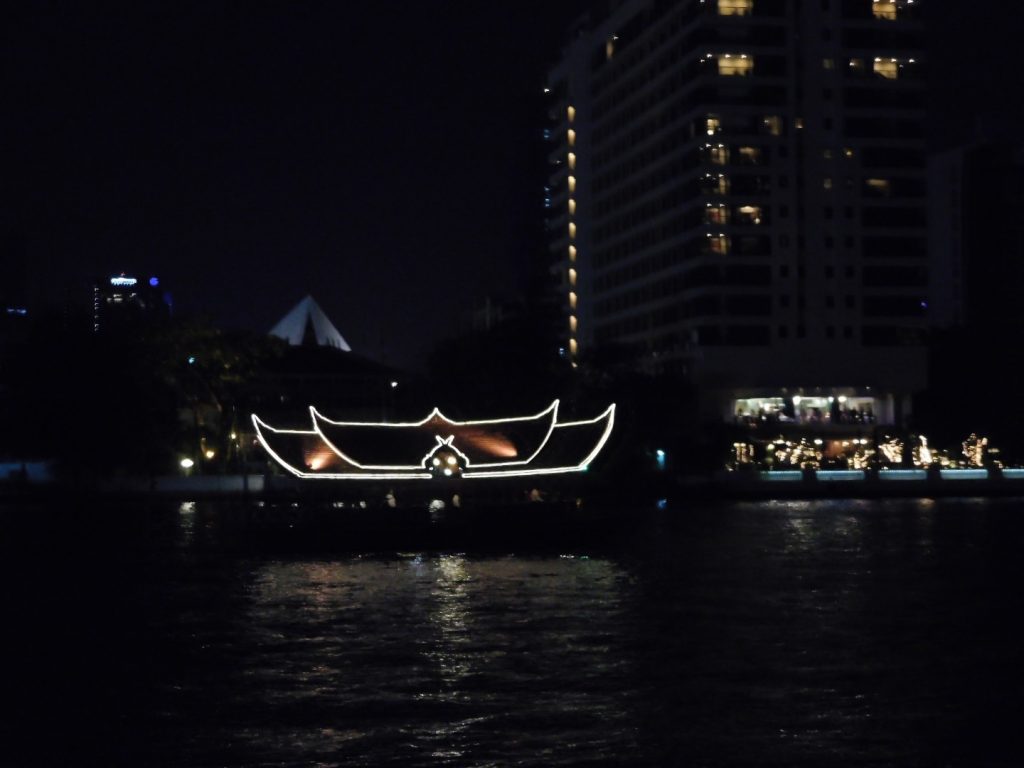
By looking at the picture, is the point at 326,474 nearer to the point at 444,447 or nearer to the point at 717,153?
the point at 444,447

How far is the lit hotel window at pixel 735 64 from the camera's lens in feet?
325

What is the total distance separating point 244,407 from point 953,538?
4947cm

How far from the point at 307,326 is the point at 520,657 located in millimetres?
149508

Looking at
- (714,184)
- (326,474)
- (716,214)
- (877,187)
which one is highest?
(714,184)

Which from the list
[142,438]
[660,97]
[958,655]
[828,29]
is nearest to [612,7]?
[660,97]

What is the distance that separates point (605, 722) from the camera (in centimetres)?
1902

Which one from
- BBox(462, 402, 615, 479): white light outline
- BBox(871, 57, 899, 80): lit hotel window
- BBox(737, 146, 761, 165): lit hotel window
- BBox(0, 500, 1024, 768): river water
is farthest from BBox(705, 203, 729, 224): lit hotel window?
BBox(0, 500, 1024, 768): river water

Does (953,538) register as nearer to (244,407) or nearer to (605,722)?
(605,722)

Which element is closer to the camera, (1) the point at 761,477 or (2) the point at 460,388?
(1) the point at 761,477

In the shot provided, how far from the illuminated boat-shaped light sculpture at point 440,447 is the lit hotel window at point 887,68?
5349 centimetres

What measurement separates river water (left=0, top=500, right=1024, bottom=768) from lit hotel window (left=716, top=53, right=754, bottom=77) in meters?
57.1

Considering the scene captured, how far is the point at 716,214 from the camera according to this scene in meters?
100

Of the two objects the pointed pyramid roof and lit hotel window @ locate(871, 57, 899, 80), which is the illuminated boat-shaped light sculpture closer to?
lit hotel window @ locate(871, 57, 899, 80)

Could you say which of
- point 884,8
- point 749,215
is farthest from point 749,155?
point 884,8
